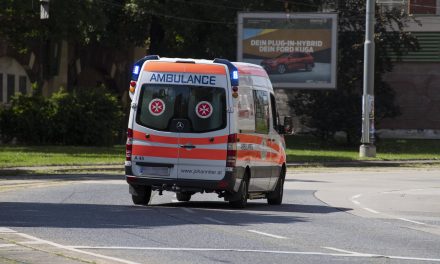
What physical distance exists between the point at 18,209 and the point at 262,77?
5686mm

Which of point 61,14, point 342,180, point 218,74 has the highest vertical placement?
point 61,14

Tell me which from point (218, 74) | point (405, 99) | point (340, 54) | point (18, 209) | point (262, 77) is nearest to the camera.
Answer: point (18, 209)

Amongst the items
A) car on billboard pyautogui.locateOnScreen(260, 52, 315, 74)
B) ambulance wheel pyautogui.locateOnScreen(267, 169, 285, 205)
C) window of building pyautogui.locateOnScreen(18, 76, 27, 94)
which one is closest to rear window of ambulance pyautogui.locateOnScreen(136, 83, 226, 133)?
ambulance wheel pyautogui.locateOnScreen(267, 169, 285, 205)

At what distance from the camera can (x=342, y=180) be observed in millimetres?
34469

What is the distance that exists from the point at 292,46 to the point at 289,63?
2.70ft

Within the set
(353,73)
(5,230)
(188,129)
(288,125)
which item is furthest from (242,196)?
(353,73)

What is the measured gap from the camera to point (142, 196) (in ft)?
69.7

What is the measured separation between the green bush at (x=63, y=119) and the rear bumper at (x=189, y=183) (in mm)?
29958

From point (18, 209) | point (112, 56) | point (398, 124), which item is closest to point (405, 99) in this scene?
point (398, 124)

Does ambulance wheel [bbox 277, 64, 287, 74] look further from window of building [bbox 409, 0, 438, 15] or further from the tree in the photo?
window of building [bbox 409, 0, 438, 15]

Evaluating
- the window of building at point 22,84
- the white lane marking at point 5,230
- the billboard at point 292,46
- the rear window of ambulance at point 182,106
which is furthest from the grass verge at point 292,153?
the white lane marking at point 5,230

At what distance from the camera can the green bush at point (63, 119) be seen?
164 ft

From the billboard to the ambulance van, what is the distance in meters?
30.1

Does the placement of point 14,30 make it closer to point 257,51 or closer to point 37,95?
point 37,95
